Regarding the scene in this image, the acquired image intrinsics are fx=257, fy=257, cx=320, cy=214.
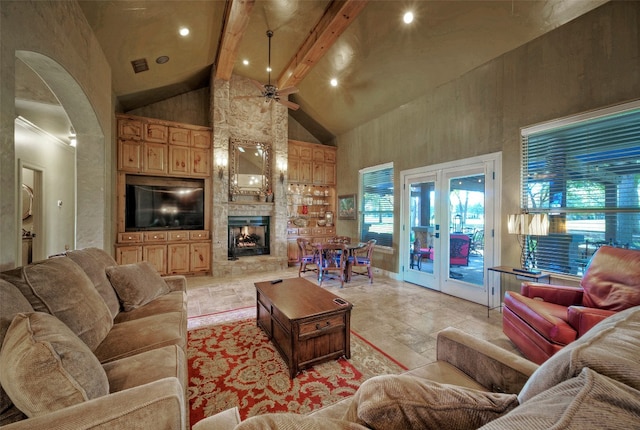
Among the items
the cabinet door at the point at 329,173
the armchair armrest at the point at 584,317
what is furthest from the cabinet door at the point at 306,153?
the armchair armrest at the point at 584,317

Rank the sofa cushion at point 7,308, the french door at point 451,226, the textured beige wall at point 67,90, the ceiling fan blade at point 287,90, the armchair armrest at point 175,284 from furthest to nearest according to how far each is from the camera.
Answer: the ceiling fan blade at point 287,90 < the french door at point 451,226 < the armchair armrest at point 175,284 < the textured beige wall at point 67,90 < the sofa cushion at point 7,308

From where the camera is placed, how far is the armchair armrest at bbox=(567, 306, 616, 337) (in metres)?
1.86

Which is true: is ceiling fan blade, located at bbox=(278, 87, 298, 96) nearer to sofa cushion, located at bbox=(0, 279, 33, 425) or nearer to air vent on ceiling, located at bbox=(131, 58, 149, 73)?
air vent on ceiling, located at bbox=(131, 58, 149, 73)

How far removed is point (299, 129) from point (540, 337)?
6888 mm

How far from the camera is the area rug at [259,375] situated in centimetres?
182

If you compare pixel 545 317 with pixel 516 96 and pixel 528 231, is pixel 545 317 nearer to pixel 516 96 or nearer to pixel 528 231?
pixel 528 231

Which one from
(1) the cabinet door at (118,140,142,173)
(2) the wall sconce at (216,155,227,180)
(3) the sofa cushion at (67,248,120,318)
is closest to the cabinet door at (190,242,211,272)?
(2) the wall sconce at (216,155,227,180)

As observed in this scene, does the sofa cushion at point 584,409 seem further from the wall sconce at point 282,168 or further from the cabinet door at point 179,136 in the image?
the cabinet door at point 179,136

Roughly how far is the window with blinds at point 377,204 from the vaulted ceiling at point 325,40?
1.34 m

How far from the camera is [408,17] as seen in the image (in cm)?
359

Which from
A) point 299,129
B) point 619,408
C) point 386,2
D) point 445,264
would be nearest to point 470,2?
point 386,2

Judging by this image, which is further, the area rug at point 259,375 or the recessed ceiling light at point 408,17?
the recessed ceiling light at point 408,17

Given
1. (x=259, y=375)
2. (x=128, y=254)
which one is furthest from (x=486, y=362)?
(x=128, y=254)

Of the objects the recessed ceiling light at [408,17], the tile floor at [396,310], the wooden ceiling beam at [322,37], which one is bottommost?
the tile floor at [396,310]
